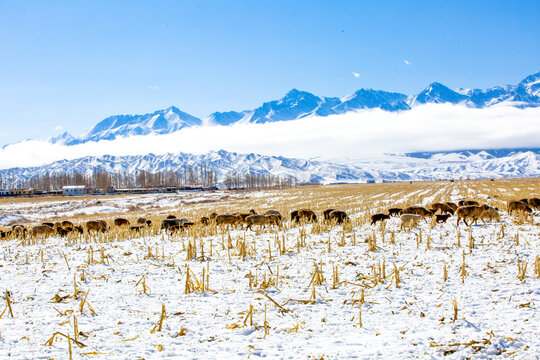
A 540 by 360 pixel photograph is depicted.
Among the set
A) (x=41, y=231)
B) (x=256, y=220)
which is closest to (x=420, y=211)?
(x=256, y=220)

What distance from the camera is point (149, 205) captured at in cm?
5247

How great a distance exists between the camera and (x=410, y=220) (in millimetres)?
15062

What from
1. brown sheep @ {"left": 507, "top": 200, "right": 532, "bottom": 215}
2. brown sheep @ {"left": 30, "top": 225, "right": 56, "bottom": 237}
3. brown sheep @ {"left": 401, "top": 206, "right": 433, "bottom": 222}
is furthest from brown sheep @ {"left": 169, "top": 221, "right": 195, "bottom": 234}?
brown sheep @ {"left": 507, "top": 200, "right": 532, "bottom": 215}

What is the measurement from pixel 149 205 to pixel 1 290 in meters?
46.9

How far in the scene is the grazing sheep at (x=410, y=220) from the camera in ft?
47.8

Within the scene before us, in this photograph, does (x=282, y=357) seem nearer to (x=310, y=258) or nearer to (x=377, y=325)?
(x=377, y=325)

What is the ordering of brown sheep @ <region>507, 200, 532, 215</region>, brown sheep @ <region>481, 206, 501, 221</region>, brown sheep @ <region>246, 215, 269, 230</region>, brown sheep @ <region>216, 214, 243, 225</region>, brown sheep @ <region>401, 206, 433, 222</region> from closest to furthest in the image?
1. brown sheep @ <region>481, 206, 501, 221</region>
2. brown sheep @ <region>246, 215, 269, 230</region>
3. brown sheep @ <region>507, 200, 532, 215</region>
4. brown sheep @ <region>216, 214, 243, 225</region>
5. brown sheep @ <region>401, 206, 433, 222</region>

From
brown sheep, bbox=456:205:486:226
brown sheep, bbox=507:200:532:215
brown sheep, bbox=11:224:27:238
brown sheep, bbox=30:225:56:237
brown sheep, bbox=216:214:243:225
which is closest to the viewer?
brown sheep, bbox=456:205:486:226

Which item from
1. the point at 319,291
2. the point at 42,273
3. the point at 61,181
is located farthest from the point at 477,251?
the point at 61,181

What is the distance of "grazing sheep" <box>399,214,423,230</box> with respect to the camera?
14584 mm

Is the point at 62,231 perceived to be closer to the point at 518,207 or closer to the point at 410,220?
the point at 410,220

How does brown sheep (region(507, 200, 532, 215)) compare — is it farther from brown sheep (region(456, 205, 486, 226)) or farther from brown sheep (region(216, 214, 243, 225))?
brown sheep (region(216, 214, 243, 225))

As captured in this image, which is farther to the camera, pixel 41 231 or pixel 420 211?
pixel 420 211

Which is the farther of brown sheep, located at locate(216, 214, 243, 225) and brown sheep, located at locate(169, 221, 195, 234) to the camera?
brown sheep, located at locate(216, 214, 243, 225)
